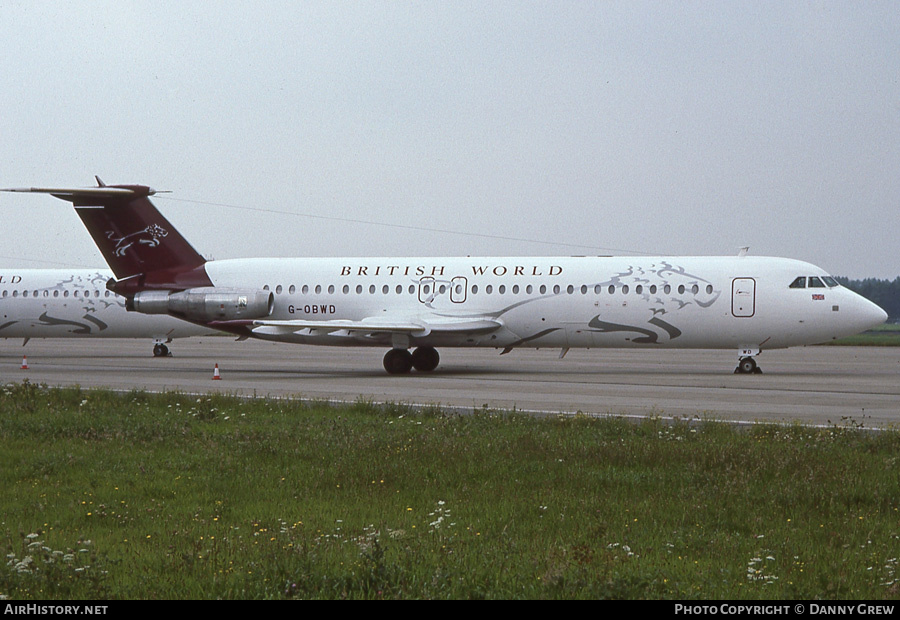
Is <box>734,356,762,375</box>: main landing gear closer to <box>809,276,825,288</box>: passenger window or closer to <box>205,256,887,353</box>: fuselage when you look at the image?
<box>205,256,887,353</box>: fuselage

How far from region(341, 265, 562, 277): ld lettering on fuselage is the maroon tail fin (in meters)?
4.86

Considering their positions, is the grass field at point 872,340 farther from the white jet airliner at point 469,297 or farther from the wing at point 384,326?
the wing at point 384,326

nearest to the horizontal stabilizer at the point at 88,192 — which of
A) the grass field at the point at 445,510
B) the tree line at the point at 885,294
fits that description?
the grass field at the point at 445,510

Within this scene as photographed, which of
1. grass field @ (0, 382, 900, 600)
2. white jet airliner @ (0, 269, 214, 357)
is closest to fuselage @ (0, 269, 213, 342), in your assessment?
white jet airliner @ (0, 269, 214, 357)

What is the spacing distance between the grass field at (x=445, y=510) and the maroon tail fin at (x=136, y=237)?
53.8ft

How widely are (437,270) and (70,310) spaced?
17.5 metres

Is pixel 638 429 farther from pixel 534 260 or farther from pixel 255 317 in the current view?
pixel 255 317

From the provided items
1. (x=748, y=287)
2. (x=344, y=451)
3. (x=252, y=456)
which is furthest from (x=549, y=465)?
(x=748, y=287)

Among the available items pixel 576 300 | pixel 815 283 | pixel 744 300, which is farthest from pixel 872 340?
pixel 576 300

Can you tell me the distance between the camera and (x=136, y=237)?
3039 centimetres

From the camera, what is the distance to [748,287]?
27.2m

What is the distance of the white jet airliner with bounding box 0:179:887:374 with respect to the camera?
27172mm

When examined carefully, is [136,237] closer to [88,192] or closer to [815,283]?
[88,192]

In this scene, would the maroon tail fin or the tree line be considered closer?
the maroon tail fin
